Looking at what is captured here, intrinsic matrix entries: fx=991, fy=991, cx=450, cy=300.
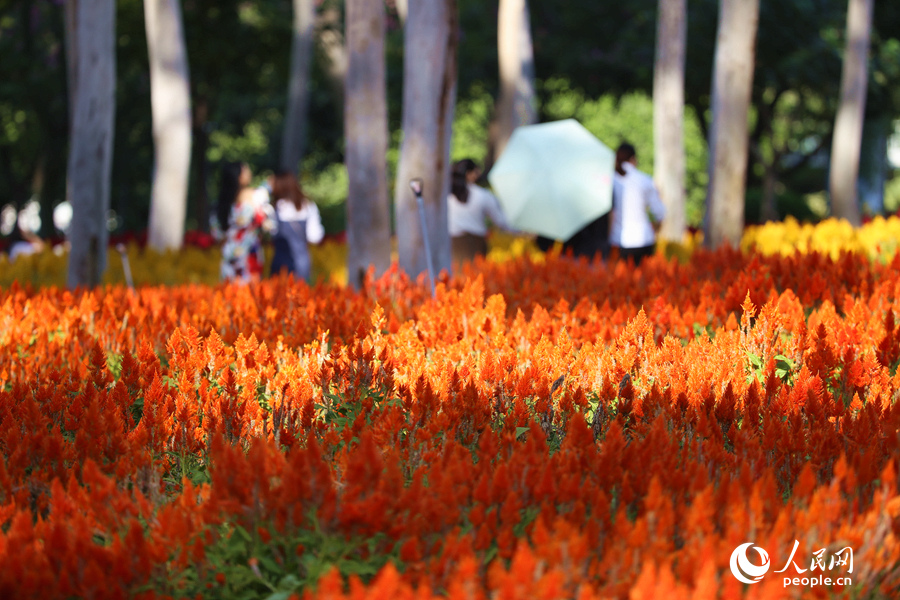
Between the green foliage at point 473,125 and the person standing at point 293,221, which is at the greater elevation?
the green foliage at point 473,125

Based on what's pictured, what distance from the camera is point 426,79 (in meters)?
9.30

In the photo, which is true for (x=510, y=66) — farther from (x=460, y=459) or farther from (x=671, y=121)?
(x=460, y=459)

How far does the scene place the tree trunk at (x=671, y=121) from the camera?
15891 millimetres

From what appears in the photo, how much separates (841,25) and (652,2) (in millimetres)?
4867

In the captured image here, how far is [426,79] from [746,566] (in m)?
7.26

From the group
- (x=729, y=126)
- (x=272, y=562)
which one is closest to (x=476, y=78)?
(x=729, y=126)

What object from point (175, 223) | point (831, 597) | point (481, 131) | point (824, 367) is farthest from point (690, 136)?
point (831, 597)

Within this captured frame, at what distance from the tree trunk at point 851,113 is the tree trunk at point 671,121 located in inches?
155

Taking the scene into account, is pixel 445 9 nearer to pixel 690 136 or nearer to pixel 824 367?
pixel 824 367

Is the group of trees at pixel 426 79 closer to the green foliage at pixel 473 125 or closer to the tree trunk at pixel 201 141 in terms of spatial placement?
the tree trunk at pixel 201 141

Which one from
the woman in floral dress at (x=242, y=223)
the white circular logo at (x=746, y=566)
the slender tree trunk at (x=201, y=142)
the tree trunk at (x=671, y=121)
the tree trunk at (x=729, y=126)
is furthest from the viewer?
the slender tree trunk at (x=201, y=142)

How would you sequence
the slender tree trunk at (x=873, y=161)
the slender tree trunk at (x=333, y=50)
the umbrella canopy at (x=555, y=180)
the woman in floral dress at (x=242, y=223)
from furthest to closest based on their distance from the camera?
the slender tree trunk at (x=873, y=161) → the slender tree trunk at (x=333, y=50) → the umbrella canopy at (x=555, y=180) → the woman in floral dress at (x=242, y=223)

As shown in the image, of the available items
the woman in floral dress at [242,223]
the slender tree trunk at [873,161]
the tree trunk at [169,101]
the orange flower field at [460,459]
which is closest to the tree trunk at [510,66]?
the tree trunk at [169,101]

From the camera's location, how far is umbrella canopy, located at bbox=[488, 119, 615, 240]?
1065 cm
